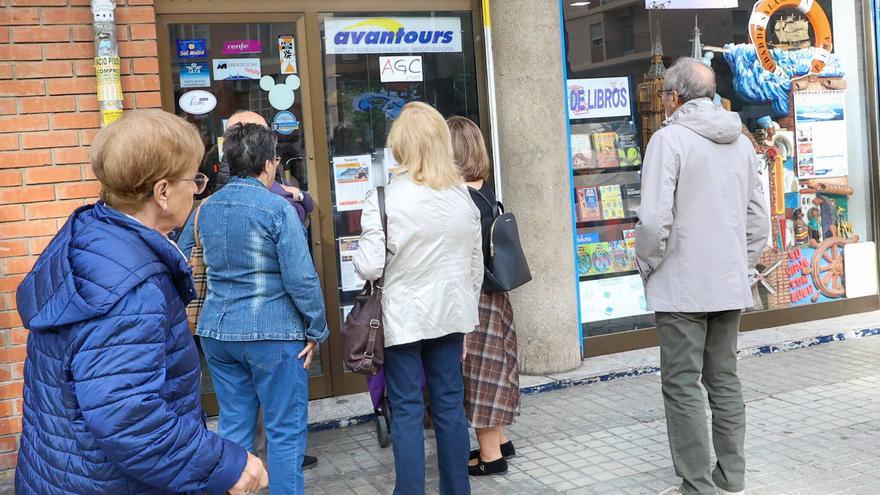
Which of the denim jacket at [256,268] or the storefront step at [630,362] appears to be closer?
the denim jacket at [256,268]

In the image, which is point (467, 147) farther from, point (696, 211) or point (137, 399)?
point (137, 399)

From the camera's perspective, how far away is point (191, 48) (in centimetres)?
584

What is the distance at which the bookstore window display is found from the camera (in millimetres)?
7156

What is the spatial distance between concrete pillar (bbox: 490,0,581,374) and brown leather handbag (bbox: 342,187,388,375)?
268cm

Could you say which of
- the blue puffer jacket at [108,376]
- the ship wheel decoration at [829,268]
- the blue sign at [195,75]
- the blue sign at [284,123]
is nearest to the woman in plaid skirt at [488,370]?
the blue sign at [284,123]

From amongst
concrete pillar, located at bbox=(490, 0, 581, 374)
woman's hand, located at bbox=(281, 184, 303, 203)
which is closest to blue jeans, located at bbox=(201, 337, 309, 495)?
woman's hand, located at bbox=(281, 184, 303, 203)

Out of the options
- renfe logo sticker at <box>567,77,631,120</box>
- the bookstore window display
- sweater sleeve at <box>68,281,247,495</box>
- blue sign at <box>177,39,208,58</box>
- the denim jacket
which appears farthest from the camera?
the bookstore window display

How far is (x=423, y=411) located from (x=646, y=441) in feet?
5.85

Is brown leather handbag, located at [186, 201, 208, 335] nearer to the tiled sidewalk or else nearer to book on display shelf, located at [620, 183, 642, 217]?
the tiled sidewalk

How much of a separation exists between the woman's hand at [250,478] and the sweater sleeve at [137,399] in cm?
8

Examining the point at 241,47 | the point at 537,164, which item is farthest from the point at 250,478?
the point at 537,164

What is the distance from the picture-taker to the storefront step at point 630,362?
5.92 metres

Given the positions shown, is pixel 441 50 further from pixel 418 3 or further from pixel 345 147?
pixel 345 147

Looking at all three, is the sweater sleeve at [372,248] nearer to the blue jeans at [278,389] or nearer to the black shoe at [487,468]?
the blue jeans at [278,389]
